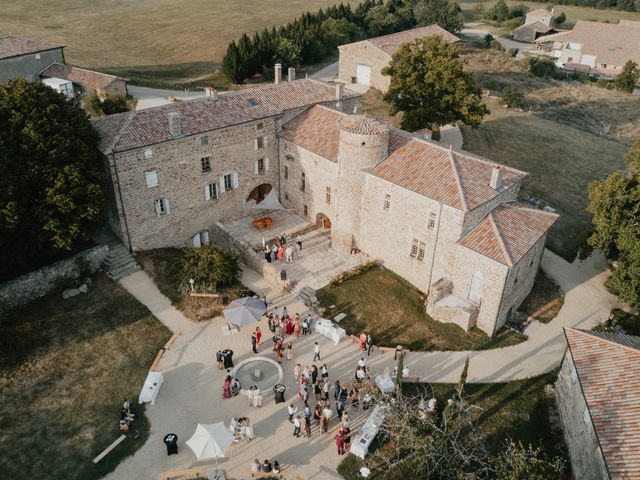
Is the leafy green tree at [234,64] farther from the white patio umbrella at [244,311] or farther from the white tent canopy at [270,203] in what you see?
the white patio umbrella at [244,311]

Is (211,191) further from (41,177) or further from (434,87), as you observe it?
(434,87)

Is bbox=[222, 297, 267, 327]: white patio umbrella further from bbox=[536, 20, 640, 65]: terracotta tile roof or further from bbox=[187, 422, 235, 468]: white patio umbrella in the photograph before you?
bbox=[536, 20, 640, 65]: terracotta tile roof

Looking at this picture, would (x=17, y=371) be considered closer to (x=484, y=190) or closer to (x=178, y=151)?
(x=178, y=151)

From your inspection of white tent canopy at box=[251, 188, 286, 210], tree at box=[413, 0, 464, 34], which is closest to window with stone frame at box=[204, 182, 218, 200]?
white tent canopy at box=[251, 188, 286, 210]

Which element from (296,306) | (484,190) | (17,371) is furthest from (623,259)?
(17,371)

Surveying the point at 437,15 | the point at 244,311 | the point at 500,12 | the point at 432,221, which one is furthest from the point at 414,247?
the point at 500,12

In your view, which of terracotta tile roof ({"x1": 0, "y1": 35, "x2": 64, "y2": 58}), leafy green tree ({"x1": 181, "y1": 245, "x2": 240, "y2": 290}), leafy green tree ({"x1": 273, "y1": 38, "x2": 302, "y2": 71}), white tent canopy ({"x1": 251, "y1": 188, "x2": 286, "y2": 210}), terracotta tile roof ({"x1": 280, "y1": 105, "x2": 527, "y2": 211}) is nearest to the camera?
terracotta tile roof ({"x1": 280, "y1": 105, "x2": 527, "y2": 211})
